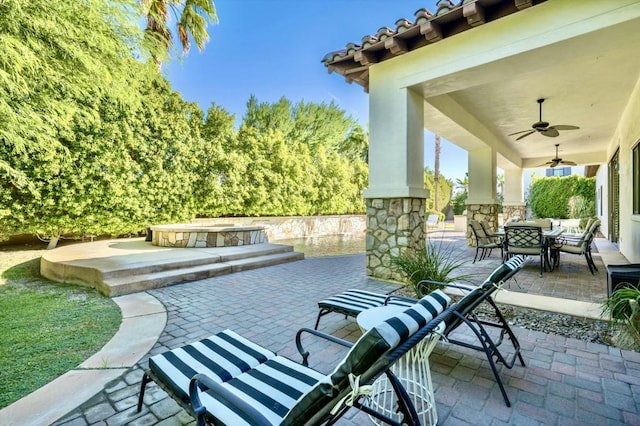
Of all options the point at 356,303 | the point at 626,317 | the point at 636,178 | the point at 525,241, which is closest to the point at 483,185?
the point at 636,178

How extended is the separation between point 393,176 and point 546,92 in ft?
12.4

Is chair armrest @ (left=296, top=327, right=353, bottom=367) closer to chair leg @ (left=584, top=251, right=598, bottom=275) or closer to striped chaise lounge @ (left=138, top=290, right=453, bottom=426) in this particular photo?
striped chaise lounge @ (left=138, top=290, right=453, bottom=426)

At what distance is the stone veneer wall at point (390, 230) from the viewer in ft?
16.2

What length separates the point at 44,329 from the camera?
3123 millimetres

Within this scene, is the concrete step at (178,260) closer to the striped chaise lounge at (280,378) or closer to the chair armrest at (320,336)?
the striped chaise lounge at (280,378)

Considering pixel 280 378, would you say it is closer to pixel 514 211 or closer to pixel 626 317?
pixel 626 317

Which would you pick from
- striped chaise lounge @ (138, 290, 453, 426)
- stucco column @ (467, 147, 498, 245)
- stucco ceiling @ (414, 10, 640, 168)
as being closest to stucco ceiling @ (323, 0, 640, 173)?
stucco ceiling @ (414, 10, 640, 168)

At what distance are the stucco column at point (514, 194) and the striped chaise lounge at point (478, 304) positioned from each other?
A: 39.1 feet

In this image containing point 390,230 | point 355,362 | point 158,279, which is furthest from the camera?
point 390,230

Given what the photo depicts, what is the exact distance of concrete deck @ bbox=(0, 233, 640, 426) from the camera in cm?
183

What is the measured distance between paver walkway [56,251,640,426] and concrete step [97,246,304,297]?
70 cm

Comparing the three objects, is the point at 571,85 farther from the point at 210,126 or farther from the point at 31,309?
the point at 210,126

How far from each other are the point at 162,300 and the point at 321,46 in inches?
543

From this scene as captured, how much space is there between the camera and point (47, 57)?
2.94 m
